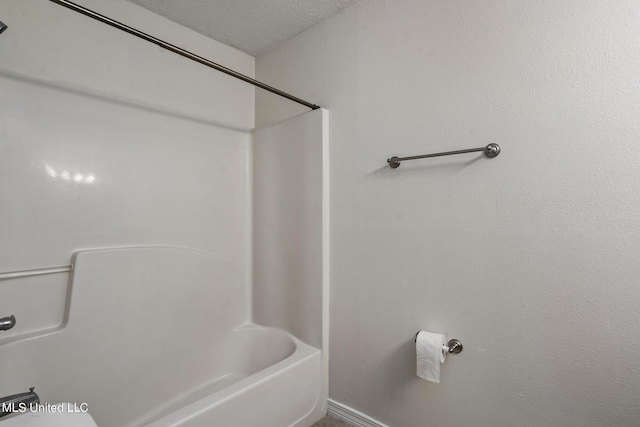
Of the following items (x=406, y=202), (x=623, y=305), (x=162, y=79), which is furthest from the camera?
(x=162, y=79)

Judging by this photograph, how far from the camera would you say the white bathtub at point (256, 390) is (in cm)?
124

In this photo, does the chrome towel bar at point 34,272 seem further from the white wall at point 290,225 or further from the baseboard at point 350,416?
the baseboard at point 350,416

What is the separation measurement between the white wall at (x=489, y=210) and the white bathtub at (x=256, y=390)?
0.23m

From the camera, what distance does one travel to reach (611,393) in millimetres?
1049

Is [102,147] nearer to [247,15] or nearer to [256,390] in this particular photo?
[247,15]

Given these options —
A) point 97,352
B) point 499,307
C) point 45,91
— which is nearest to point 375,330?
point 499,307

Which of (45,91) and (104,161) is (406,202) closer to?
(104,161)

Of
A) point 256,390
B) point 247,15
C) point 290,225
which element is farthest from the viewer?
point 290,225

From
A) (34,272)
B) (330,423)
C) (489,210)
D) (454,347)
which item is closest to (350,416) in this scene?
(330,423)

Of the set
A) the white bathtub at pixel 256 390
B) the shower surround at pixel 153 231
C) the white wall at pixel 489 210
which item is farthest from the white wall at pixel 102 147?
the white wall at pixel 489 210

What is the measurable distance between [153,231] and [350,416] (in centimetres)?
153

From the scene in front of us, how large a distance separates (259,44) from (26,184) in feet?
5.23

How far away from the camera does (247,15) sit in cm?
184

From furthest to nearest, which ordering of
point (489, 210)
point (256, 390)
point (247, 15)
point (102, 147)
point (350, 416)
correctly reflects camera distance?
point (247, 15) → point (350, 416) → point (102, 147) → point (256, 390) → point (489, 210)
